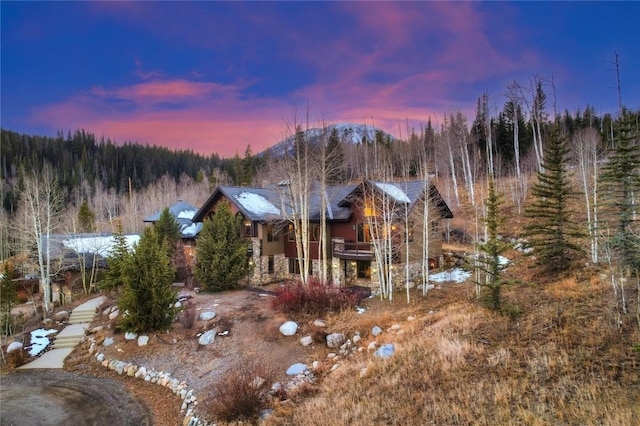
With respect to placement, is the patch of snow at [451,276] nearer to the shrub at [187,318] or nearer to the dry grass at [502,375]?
the dry grass at [502,375]

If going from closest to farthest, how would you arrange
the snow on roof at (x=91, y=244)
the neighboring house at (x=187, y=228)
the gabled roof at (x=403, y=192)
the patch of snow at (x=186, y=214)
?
the gabled roof at (x=403, y=192) < the snow on roof at (x=91, y=244) < the neighboring house at (x=187, y=228) < the patch of snow at (x=186, y=214)

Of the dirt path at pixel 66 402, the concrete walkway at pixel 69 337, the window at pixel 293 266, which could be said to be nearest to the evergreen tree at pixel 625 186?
the dirt path at pixel 66 402

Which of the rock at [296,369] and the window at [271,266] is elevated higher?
the window at [271,266]

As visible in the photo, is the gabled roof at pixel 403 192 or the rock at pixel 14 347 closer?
the rock at pixel 14 347

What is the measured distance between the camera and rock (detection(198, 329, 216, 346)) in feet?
51.1

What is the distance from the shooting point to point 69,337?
62.5ft

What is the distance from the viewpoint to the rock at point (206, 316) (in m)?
17.8

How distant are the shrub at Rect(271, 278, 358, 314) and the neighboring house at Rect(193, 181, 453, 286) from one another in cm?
480

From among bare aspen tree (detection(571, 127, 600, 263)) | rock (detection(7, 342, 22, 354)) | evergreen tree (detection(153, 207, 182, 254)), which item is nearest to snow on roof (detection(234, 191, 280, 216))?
evergreen tree (detection(153, 207, 182, 254))

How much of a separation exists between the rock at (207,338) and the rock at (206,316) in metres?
1.74

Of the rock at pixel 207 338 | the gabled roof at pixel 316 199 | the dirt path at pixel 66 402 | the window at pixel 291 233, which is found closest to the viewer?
the dirt path at pixel 66 402

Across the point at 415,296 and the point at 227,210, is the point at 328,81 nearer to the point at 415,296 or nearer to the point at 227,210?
the point at 227,210

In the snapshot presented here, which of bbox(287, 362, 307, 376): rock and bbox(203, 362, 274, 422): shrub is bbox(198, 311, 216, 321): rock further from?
bbox(203, 362, 274, 422): shrub

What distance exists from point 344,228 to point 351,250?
1880 millimetres
